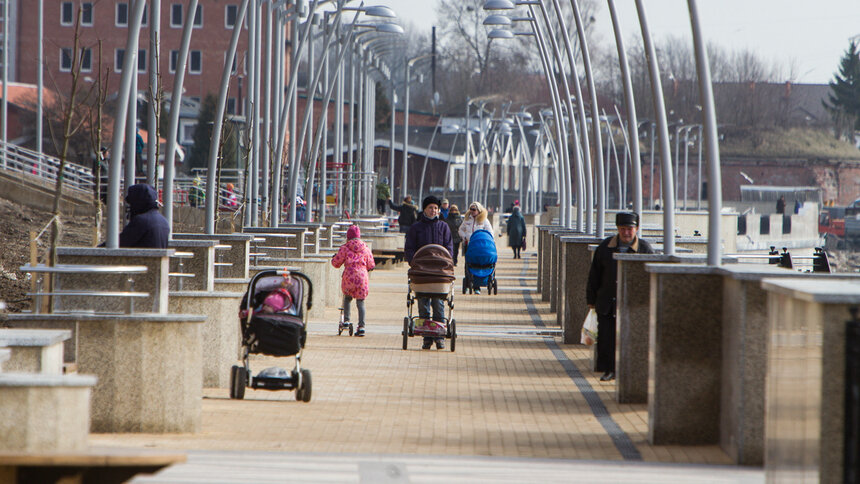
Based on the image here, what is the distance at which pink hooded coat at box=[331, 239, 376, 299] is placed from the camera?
741 inches

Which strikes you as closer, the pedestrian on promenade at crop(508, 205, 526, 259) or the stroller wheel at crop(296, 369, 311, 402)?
the stroller wheel at crop(296, 369, 311, 402)

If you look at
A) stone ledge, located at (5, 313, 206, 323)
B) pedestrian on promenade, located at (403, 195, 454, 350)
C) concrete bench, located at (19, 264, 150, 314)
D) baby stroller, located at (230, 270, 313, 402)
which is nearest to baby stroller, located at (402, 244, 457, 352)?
pedestrian on promenade, located at (403, 195, 454, 350)

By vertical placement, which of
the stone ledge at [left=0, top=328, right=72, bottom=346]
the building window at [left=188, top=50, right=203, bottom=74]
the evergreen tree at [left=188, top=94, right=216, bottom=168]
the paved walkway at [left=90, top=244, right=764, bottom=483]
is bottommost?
the paved walkway at [left=90, top=244, right=764, bottom=483]

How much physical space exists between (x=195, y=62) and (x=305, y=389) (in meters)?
89.5

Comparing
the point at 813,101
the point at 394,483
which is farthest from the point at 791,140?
the point at 394,483

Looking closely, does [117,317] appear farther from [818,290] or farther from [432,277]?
[432,277]

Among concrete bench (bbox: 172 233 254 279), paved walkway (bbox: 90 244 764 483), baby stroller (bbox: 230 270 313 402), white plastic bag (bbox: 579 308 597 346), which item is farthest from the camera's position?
concrete bench (bbox: 172 233 254 279)

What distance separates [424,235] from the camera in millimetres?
17375

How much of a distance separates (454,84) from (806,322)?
383ft

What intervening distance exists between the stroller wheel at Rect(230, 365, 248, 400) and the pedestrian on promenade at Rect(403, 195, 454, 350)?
506 centimetres

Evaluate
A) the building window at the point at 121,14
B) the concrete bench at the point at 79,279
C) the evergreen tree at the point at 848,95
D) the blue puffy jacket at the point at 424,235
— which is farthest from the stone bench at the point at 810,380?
the evergreen tree at the point at 848,95

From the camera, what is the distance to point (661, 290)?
10477 millimetres

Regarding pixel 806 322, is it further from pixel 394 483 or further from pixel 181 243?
pixel 181 243

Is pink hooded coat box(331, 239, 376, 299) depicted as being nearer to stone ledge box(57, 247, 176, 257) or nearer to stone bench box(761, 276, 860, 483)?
stone ledge box(57, 247, 176, 257)
